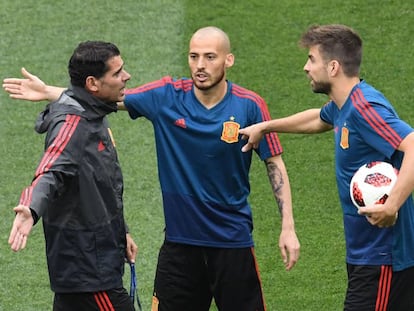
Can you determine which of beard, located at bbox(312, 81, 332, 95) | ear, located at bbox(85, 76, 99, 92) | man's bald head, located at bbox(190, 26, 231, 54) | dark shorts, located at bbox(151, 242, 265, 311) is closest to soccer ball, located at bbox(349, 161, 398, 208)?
beard, located at bbox(312, 81, 332, 95)

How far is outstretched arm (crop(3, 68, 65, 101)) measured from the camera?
6.96 meters

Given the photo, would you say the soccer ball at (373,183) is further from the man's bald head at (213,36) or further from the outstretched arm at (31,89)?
the outstretched arm at (31,89)

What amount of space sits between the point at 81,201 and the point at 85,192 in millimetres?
50

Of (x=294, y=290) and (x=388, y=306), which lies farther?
(x=294, y=290)

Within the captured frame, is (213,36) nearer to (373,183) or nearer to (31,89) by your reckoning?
(31,89)

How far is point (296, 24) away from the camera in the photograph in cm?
1198

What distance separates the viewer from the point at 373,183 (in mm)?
6289

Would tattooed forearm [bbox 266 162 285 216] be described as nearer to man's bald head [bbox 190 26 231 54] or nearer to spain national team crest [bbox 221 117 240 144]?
spain national team crest [bbox 221 117 240 144]

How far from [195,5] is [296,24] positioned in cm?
99

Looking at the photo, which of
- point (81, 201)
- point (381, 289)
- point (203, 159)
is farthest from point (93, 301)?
point (381, 289)

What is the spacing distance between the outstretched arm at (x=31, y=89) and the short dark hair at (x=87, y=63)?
1.40ft

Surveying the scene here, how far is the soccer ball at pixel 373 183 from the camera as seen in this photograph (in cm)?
630

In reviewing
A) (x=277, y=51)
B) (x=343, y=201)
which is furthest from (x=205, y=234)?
(x=277, y=51)

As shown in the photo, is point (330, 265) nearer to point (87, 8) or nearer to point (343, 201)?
point (343, 201)
